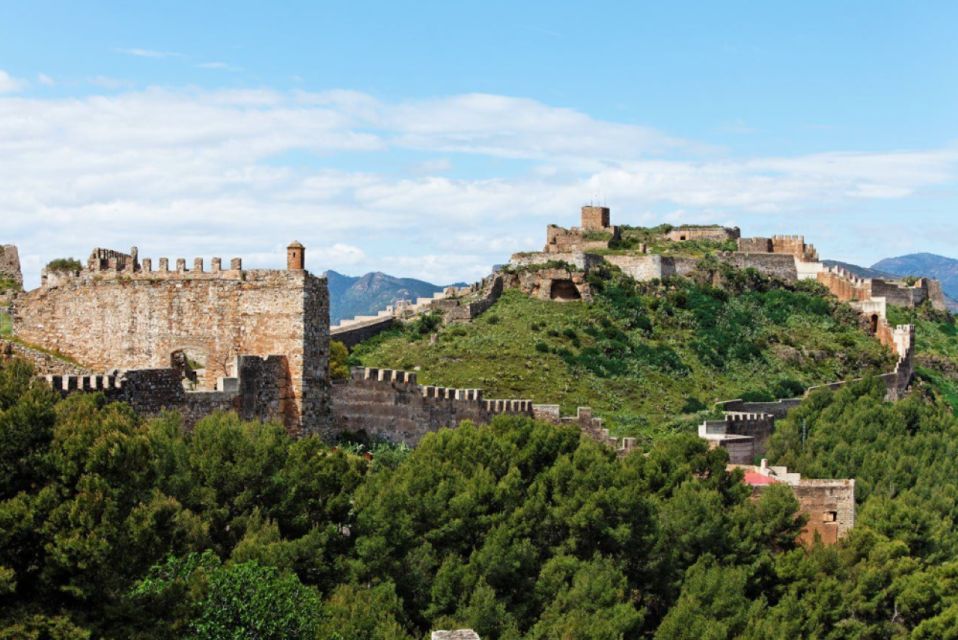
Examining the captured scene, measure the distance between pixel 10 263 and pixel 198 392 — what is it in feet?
35.8

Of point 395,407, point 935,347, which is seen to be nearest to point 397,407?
point 395,407

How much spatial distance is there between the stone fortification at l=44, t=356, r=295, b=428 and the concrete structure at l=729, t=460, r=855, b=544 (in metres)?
15.7

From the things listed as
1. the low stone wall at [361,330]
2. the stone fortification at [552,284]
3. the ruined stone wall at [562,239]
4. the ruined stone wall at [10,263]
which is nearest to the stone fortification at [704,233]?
the ruined stone wall at [562,239]

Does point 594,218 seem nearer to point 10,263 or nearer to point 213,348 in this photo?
point 10,263

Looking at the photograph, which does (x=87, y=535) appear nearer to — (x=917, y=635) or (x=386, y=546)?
(x=386, y=546)

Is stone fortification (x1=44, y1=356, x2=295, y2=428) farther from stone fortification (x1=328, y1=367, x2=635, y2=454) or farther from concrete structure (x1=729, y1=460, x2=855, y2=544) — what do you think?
concrete structure (x1=729, y1=460, x2=855, y2=544)

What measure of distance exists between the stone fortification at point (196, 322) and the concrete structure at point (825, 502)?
49.7ft

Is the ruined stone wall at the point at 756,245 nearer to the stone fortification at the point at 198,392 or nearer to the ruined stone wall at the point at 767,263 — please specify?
the ruined stone wall at the point at 767,263

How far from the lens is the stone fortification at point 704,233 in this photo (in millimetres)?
81562

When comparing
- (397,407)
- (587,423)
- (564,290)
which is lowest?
(587,423)

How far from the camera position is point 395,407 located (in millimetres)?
38750

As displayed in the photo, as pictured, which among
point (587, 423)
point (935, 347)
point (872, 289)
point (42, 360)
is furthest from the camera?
point (872, 289)

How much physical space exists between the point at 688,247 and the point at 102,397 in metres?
53.7

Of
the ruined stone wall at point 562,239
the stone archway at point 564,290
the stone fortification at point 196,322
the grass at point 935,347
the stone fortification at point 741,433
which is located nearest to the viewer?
the stone fortification at point 196,322
